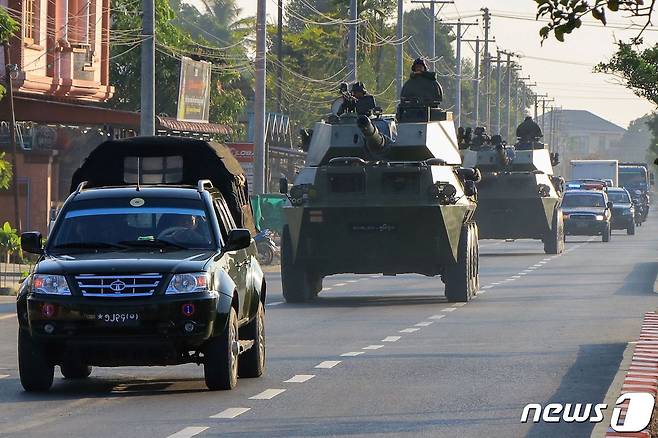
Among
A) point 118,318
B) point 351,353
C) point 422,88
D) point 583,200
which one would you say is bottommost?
point 351,353

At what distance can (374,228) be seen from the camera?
28312 millimetres

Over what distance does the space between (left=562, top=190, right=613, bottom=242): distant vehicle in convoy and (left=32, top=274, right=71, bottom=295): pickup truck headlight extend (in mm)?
49468

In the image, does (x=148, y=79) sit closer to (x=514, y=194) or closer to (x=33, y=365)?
(x=514, y=194)

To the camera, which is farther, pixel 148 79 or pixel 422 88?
pixel 148 79

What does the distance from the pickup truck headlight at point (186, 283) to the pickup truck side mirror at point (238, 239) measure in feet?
2.66

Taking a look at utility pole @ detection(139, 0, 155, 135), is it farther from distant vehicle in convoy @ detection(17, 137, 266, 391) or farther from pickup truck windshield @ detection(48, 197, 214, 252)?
pickup truck windshield @ detection(48, 197, 214, 252)

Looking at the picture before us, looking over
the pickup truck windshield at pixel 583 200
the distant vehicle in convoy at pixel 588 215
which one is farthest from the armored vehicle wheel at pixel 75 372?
the pickup truck windshield at pixel 583 200

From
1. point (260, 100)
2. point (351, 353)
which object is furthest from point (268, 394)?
point (260, 100)

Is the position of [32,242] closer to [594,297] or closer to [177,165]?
[177,165]

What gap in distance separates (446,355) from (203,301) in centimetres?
495

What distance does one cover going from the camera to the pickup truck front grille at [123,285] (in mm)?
14383

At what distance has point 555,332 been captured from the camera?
22359 millimetres

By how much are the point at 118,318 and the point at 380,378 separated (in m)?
2.93

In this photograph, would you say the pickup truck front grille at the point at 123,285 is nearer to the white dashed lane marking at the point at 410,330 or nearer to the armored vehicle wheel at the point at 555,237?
the white dashed lane marking at the point at 410,330
